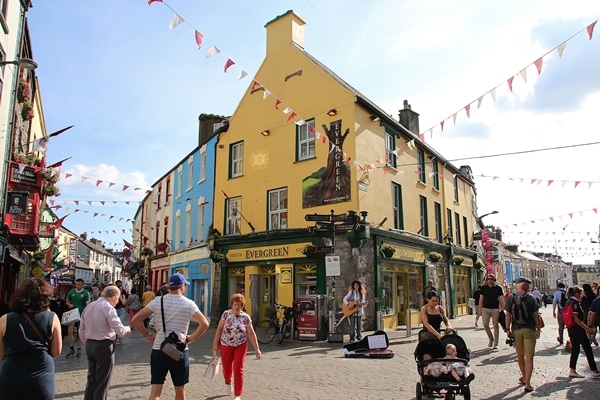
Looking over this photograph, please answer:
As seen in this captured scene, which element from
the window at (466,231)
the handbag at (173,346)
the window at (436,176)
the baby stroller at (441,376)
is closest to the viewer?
the handbag at (173,346)

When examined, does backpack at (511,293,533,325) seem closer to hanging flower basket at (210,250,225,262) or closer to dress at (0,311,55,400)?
dress at (0,311,55,400)

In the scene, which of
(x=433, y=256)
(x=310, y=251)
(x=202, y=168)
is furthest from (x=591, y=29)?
(x=202, y=168)

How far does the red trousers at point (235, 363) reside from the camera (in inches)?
250

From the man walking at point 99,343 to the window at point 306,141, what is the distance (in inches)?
477

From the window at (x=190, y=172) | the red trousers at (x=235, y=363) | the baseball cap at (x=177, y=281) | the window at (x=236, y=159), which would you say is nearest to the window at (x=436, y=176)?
the window at (x=236, y=159)

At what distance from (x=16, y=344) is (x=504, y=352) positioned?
33.4 feet

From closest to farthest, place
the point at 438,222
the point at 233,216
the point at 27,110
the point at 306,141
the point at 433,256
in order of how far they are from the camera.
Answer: the point at 306,141
the point at 27,110
the point at 433,256
the point at 233,216
the point at 438,222

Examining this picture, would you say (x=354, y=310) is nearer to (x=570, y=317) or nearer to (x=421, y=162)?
(x=570, y=317)

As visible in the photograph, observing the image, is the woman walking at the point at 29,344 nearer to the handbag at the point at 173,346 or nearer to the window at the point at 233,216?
the handbag at the point at 173,346

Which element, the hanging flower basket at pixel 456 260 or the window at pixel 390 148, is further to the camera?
the hanging flower basket at pixel 456 260

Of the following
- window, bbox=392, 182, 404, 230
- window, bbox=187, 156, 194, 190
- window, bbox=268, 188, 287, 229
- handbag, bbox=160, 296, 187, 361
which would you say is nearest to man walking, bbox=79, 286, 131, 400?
handbag, bbox=160, 296, 187, 361

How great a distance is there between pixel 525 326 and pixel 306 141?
11522mm

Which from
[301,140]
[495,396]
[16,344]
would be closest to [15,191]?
[301,140]

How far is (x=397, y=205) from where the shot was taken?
60.3ft
